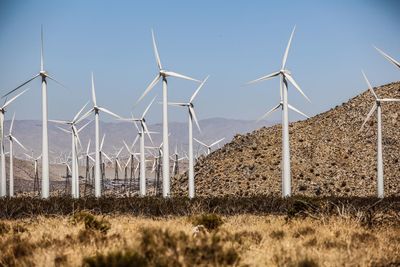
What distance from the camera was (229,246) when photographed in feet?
46.0

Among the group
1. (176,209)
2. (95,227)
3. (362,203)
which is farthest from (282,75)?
(95,227)

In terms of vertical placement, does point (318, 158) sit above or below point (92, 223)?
above

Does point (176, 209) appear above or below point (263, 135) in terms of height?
below

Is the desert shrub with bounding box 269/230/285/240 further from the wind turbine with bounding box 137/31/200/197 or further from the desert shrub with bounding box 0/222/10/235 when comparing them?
the wind turbine with bounding box 137/31/200/197

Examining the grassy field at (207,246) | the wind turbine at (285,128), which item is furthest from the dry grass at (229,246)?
the wind turbine at (285,128)

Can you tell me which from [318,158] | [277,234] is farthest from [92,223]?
[318,158]

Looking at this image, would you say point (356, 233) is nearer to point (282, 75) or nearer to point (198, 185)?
point (282, 75)

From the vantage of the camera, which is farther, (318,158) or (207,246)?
(318,158)

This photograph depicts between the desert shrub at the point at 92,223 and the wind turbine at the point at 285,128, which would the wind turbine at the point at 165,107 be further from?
the desert shrub at the point at 92,223

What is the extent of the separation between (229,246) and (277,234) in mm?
4168

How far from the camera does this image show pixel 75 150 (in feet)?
206

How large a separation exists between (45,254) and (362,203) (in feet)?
77.2

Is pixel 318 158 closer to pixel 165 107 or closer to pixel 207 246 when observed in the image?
pixel 165 107

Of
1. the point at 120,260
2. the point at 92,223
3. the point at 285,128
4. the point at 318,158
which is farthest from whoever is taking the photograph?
the point at 318,158
